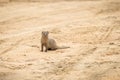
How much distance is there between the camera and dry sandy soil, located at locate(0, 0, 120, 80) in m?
7.67

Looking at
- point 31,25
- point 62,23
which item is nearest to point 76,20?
point 62,23

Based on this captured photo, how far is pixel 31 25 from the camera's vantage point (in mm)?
13656

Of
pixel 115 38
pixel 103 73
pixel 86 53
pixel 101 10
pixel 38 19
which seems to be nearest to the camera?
pixel 103 73

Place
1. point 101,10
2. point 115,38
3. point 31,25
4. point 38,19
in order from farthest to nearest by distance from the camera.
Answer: point 101,10 < point 38,19 < point 31,25 < point 115,38

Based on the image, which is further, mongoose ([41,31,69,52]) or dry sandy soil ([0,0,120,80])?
mongoose ([41,31,69,52])

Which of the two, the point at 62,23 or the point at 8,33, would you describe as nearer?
the point at 8,33

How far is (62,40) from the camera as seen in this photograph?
11.1 meters

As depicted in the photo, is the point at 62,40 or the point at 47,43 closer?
the point at 47,43

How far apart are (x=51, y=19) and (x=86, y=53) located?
590 cm

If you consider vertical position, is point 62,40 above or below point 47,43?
below

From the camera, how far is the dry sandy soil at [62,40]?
302 inches

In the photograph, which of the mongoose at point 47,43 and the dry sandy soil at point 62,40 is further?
the mongoose at point 47,43

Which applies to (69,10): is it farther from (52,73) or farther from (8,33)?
(52,73)

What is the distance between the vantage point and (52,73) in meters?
7.55
